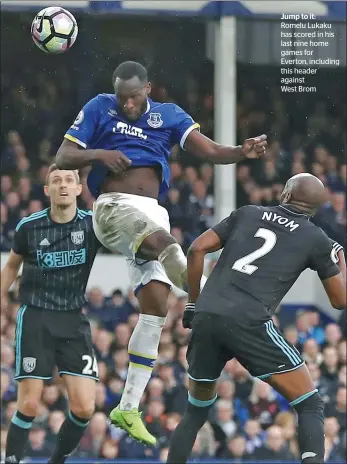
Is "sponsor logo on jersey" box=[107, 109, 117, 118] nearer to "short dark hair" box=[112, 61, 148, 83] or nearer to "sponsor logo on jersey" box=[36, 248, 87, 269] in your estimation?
"short dark hair" box=[112, 61, 148, 83]

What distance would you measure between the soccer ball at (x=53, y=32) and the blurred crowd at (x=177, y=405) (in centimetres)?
540

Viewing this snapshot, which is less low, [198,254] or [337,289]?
[198,254]

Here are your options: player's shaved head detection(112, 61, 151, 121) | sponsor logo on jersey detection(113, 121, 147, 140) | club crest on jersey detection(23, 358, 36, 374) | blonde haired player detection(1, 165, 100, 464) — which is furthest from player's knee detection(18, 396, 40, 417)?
player's shaved head detection(112, 61, 151, 121)

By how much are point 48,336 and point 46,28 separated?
252 cm

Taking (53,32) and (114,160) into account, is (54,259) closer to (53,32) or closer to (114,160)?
(114,160)

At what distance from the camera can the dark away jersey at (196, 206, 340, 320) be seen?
25.3 feet

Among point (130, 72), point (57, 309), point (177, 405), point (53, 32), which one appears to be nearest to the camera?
point (130, 72)

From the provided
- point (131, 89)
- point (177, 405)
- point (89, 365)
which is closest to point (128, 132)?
point (131, 89)

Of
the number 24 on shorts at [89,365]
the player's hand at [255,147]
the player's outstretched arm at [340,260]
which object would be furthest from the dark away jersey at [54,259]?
the player's outstretched arm at [340,260]

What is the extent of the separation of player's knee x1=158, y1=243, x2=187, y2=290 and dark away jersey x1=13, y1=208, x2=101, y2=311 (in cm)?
150

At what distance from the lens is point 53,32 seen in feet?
29.7

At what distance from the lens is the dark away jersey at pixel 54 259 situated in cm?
941

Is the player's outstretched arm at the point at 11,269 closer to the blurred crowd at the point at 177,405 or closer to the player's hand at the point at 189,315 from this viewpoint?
the player's hand at the point at 189,315

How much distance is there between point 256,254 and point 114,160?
1230 millimetres
